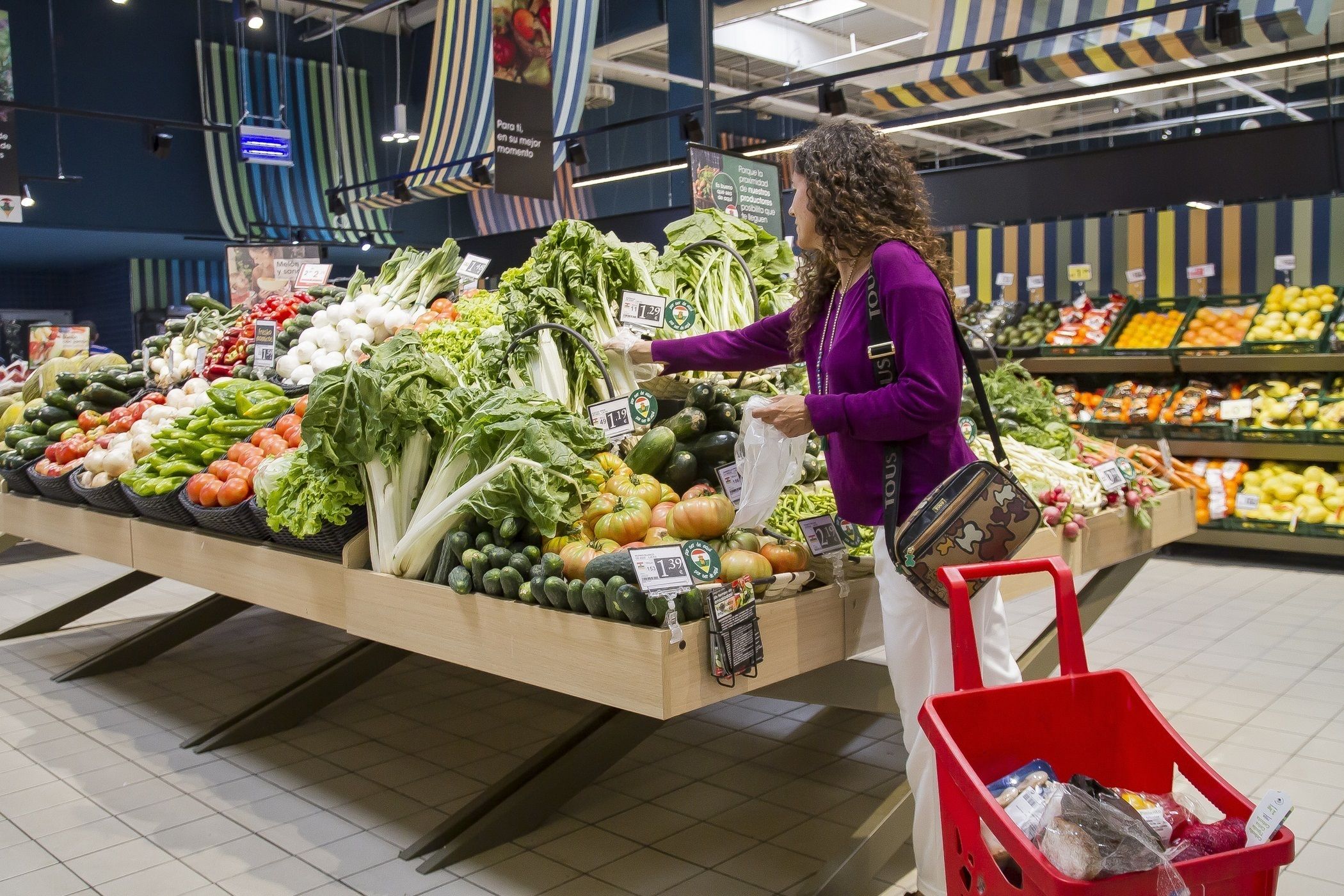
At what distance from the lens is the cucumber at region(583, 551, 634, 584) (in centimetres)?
224

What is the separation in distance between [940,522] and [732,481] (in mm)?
661

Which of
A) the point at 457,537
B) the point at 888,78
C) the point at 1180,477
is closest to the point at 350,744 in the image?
the point at 457,537

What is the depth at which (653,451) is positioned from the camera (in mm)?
2834

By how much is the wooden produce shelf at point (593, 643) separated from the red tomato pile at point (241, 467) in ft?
2.41

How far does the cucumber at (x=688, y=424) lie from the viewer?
9.59 feet

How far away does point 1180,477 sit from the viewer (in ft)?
13.3

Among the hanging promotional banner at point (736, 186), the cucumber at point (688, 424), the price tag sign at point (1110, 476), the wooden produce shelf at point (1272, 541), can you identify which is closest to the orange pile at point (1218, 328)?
the wooden produce shelf at point (1272, 541)

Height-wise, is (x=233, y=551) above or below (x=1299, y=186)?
below

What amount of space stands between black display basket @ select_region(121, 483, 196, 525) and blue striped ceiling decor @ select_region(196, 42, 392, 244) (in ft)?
33.3

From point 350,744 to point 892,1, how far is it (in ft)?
31.9

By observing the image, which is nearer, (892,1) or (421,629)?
(421,629)

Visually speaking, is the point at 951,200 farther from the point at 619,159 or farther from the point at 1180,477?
the point at 619,159

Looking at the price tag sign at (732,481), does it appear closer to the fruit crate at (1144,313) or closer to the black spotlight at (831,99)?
the fruit crate at (1144,313)

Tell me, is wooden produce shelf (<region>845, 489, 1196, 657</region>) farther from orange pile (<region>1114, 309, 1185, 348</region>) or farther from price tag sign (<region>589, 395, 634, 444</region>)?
orange pile (<region>1114, 309, 1185, 348</region>)
